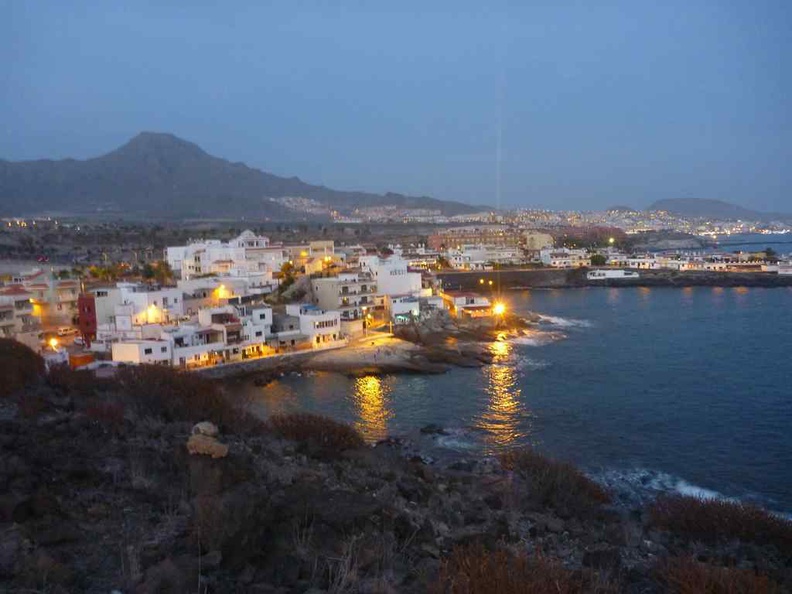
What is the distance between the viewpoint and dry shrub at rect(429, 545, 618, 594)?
10.6ft

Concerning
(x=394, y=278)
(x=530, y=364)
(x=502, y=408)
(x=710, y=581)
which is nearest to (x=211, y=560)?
(x=710, y=581)

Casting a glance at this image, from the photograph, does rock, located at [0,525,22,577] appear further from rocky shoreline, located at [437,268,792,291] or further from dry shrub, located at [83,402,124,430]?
rocky shoreline, located at [437,268,792,291]

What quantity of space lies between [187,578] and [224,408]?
6.44 m

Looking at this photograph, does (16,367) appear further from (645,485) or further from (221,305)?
(221,305)

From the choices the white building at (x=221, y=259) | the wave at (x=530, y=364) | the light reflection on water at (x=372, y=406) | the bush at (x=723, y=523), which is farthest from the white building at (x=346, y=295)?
the bush at (x=723, y=523)

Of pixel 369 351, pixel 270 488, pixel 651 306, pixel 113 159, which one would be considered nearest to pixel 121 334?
pixel 369 351

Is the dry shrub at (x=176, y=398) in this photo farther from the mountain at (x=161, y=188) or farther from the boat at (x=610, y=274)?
the mountain at (x=161, y=188)

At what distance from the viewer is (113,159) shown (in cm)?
12281

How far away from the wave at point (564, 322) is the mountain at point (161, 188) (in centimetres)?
7267

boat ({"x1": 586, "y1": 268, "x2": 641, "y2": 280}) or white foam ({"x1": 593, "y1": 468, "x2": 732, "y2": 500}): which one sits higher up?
boat ({"x1": 586, "y1": 268, "x2": 641, "y2": 280})

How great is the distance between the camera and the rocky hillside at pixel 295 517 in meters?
3.94

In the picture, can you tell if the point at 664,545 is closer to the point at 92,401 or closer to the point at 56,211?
the point at 92,401

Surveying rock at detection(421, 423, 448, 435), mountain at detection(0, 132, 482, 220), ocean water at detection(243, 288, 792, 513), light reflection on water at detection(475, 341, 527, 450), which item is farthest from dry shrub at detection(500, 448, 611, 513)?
Result: mountain at detection(0, 132, 482, 220)

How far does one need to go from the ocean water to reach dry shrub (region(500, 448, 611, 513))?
1.05 metres
